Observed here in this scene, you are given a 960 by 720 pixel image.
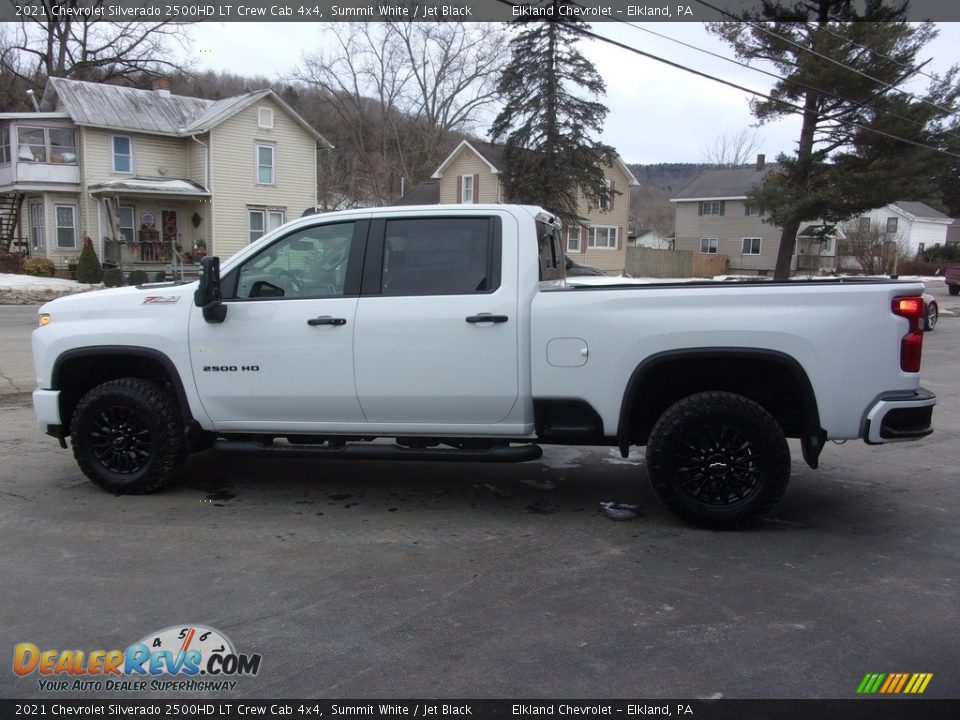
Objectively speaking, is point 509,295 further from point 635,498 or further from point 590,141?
point 590,141

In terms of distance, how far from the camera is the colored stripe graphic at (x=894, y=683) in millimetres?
3213

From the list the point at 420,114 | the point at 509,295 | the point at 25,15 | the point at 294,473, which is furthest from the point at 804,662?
the point at 420,114

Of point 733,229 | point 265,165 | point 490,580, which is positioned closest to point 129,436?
point 490,580

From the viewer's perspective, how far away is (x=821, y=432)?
4770 mm

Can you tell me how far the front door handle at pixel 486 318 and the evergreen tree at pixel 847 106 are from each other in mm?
20594

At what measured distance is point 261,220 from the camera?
119 ft

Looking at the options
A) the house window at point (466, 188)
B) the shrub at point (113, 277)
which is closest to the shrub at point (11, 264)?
the shrub at point (113, 277)

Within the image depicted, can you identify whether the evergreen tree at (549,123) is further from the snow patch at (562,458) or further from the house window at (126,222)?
the snow patch at (562,458)

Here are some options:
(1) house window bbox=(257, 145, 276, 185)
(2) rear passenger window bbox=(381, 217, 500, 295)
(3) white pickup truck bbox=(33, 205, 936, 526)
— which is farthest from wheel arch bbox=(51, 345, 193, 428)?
(1) house window bbox=(257, 145, 276, 185)

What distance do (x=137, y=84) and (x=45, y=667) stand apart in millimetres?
51191

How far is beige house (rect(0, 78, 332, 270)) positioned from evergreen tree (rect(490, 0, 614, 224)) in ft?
32.9

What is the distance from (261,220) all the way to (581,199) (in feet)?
55.2

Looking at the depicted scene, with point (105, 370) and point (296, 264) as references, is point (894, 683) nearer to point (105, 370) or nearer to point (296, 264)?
point (296, 264)

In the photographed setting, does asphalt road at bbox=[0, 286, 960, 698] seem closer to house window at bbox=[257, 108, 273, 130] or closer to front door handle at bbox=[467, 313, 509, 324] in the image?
front door handle at bbox=[467, 313, 509, 324]
